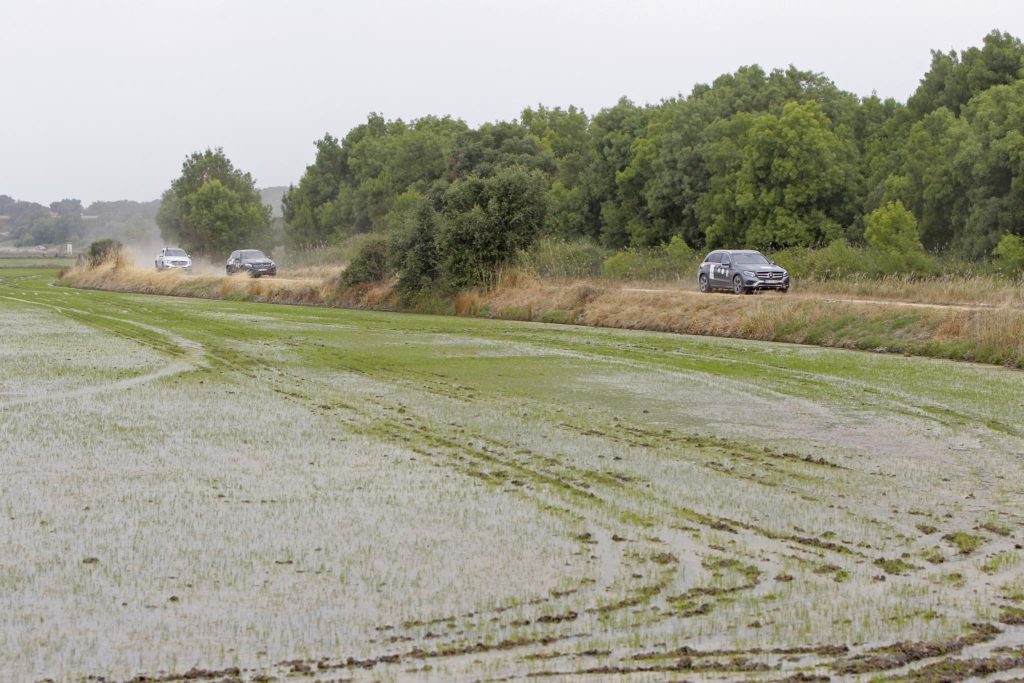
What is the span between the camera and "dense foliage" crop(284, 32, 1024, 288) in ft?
173

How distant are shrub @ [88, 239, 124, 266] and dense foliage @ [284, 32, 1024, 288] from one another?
19.1 metres

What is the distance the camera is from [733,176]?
297ft

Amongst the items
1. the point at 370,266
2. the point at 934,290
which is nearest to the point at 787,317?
the point at 934,290

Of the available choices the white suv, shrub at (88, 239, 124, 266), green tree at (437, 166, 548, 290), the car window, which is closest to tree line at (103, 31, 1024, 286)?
green tree at (437, 166, 548, 290)

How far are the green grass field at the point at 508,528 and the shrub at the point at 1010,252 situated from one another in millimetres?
40448

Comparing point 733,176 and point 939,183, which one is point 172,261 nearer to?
point 733,176

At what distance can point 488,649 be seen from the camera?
757 cm

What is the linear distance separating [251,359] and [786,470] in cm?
1545

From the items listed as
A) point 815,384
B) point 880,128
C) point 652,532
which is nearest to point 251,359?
point 815,384

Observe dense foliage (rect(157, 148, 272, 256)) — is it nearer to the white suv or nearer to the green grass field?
the white suv

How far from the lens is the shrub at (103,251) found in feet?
Result: 281

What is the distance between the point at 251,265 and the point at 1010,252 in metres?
40.9

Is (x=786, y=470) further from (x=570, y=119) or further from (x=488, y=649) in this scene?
(x=570, y=119)

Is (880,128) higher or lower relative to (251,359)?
higher
